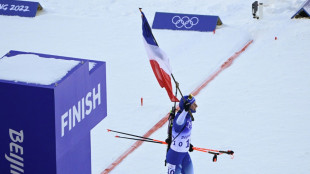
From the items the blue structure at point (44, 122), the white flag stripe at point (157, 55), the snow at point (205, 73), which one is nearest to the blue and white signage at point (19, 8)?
the snow at point (205, 73)

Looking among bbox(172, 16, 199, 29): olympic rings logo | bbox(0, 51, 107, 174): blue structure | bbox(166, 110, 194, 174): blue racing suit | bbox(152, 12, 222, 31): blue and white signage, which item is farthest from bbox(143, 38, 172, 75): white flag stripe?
bbox(172, 16, 199, 29): olympic rings logo

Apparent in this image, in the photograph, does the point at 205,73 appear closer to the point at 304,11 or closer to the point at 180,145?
the point at 304,11

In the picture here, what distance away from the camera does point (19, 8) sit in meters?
19.0

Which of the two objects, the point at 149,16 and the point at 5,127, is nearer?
the point at 5,127

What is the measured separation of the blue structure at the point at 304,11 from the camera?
16.9 metres

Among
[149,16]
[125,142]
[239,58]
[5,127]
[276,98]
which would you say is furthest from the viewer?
[149,16]

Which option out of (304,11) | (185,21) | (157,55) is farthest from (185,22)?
(157,55)

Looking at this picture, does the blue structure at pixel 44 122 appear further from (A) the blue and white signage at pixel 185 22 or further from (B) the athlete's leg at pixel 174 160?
(A) the blue and white signage at pixel 185 22

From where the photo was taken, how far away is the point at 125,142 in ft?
35.4

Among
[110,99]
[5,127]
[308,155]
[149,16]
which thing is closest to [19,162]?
[5,127]

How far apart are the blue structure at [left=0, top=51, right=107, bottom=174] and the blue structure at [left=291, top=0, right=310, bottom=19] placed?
1184 cm

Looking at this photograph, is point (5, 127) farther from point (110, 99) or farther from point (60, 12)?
point (60, 12)

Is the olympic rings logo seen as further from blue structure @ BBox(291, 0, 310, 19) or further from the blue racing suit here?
the blue racing suit

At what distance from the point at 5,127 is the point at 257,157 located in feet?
17.5
